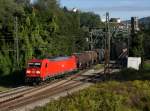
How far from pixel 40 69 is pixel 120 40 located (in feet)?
268

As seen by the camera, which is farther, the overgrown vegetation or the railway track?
the overgrown vegetation

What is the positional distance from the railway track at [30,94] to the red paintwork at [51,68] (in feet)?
3.89

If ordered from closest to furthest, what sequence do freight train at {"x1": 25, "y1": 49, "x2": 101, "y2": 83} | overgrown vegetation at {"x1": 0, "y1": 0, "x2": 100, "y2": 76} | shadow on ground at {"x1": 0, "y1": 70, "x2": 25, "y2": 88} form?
freight train at {"x1": 25, "y1": 49, "x2": 101, "y2": 83}
shadow on ground at {"x1": 0, "y1": 70, "x2": 25, "y2": 88}
overgrown vegetation at {"x1": 0, "y1": 0, "x2": 100, "y2": 76}

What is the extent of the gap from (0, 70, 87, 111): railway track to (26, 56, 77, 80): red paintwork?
1184 mm

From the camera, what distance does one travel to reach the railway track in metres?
39.7

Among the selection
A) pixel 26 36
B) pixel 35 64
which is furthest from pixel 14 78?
A: pixel 26 36

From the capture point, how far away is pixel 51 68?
59.1m

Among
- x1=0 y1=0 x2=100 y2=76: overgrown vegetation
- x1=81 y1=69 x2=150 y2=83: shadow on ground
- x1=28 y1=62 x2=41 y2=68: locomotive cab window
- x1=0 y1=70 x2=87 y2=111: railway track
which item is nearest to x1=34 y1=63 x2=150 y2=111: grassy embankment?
x1=0 y1=70 x2=87 y2=111: railway track

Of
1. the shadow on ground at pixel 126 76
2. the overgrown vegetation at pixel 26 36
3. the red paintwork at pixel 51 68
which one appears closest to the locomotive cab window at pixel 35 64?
the red paintwork at pixel 51 68

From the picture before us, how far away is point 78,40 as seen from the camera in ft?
407

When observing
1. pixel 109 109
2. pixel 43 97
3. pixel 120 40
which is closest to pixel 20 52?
pixel 43 97

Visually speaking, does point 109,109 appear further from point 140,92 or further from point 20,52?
point 20,52

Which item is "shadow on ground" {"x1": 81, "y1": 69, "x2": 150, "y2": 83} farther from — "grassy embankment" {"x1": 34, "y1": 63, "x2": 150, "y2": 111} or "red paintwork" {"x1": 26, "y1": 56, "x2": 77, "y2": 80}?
"grassy embankment" {"x1": 34, "y1": 63, "x2": 150, "y2": 111}

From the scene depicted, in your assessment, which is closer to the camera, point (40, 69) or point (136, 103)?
point (136, 103)
